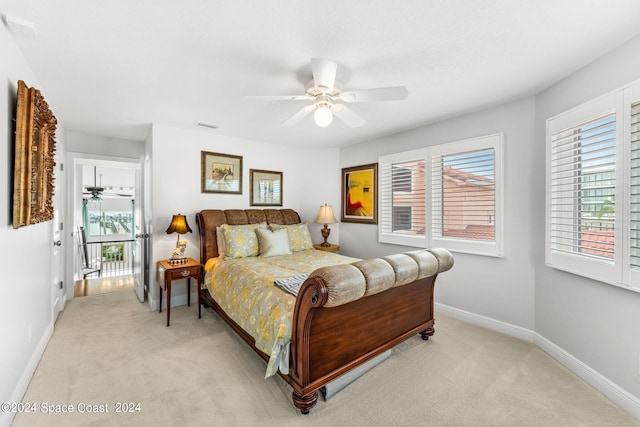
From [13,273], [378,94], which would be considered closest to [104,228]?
[13,273]

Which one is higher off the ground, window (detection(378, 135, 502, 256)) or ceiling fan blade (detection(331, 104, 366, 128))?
ceiling fan blade (detection(331, 104, 366, 128))

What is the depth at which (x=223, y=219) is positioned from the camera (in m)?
4.01

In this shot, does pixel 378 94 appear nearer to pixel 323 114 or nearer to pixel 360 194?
pixel 323 114

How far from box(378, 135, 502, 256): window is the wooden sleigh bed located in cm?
82

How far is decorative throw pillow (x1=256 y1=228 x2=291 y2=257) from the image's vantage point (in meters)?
3.61

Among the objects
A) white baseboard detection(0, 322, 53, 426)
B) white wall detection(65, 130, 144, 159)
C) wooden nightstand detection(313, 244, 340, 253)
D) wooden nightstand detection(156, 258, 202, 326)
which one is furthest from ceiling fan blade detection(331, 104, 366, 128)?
white wall detection(65, 130, 144, 159)

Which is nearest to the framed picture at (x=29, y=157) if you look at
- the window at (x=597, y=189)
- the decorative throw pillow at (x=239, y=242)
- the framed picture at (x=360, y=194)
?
the decorative throw pillow at (x=239, y=242)

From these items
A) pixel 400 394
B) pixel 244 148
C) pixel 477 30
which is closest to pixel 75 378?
pixel 400 394

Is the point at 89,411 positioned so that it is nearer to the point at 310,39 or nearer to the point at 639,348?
the point at 310,39

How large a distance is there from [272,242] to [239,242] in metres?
0.41

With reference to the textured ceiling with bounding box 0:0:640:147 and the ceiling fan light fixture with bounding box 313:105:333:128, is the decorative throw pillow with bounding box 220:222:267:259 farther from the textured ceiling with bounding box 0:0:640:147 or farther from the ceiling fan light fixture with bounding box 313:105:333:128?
the ceiling fan light fixture with bounding box 313:105:333:128

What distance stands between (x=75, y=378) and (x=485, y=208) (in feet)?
13.3

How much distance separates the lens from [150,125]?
371 cm

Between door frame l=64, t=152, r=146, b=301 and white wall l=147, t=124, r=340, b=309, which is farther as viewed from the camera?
door frame l=64, t=152, r=146, b=301
